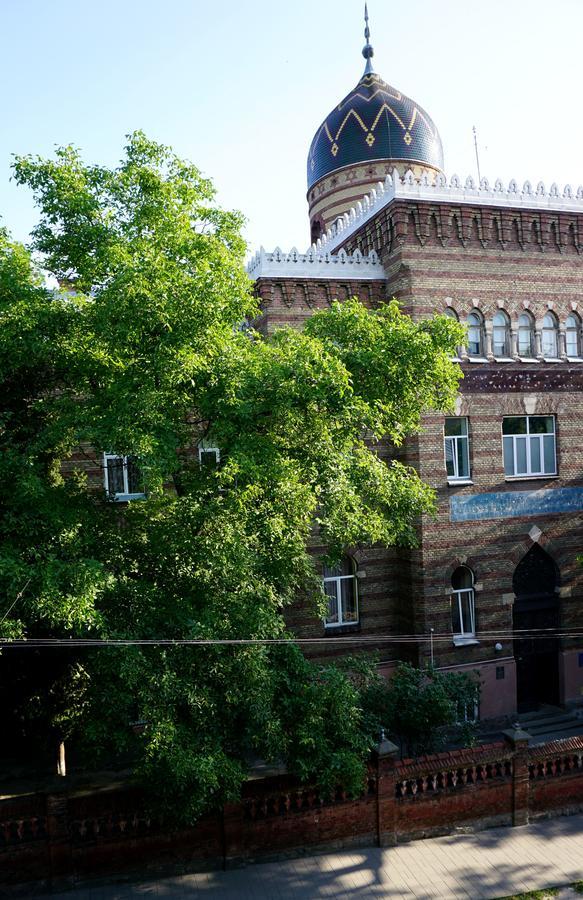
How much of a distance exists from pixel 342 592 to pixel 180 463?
879 cm

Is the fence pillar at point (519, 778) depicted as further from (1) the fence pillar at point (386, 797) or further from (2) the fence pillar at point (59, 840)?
(2) the fence pillar at point (59, 840)

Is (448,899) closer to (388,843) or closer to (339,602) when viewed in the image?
(388,843)

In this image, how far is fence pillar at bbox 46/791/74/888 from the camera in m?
11.6

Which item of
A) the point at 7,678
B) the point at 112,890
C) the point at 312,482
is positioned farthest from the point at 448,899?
the point at 7,678

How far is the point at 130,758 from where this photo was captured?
16781mm

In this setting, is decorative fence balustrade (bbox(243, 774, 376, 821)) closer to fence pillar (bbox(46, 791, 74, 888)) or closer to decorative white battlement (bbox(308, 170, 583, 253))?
fence pillar (bbox(46, 791, 74, 888))

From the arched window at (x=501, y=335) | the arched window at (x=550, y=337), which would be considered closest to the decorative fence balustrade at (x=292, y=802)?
the arched window at (x=501, y=335)

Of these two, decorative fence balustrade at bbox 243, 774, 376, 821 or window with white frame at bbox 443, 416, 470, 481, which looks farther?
window with white frame at bbox 443, 416, 470, 481

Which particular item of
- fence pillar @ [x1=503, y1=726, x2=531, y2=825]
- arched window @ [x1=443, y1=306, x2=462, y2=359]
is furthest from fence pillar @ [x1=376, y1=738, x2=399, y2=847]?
arched window @ [x1=443, y1=306, x2=462, y2=359]

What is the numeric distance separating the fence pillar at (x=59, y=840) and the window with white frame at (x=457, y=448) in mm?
12028

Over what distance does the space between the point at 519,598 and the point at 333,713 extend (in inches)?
392

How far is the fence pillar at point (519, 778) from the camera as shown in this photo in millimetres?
13719

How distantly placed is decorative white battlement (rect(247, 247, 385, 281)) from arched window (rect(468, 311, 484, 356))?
8.98 feet

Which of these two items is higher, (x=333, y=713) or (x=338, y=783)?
(x=333, y=713)
